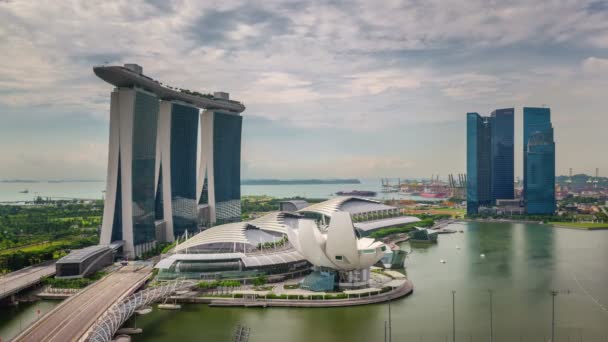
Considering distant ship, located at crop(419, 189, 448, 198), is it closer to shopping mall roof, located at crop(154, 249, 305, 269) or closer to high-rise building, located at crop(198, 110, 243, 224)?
high-rise building, located at crop(198, 110, 243, 224)

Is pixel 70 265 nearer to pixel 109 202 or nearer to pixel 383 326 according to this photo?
pixel 109 202

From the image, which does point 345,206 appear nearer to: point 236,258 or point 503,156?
point 236,258

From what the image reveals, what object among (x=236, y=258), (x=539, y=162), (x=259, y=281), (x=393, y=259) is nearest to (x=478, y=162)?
(x=539, y=162)

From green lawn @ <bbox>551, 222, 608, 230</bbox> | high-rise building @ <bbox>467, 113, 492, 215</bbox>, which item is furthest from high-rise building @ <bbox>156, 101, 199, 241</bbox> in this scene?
high-rise building @ <bbox>467, 113, 492, 215</bbox>

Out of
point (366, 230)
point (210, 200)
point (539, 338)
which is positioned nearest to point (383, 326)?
point (539, 338)

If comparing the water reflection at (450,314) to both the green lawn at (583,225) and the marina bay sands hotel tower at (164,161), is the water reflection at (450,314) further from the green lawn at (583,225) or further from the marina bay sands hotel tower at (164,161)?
the green lawn at (583,225)

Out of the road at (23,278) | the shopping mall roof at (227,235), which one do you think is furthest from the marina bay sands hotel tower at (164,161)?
the shopping mall roof at (227,235)
